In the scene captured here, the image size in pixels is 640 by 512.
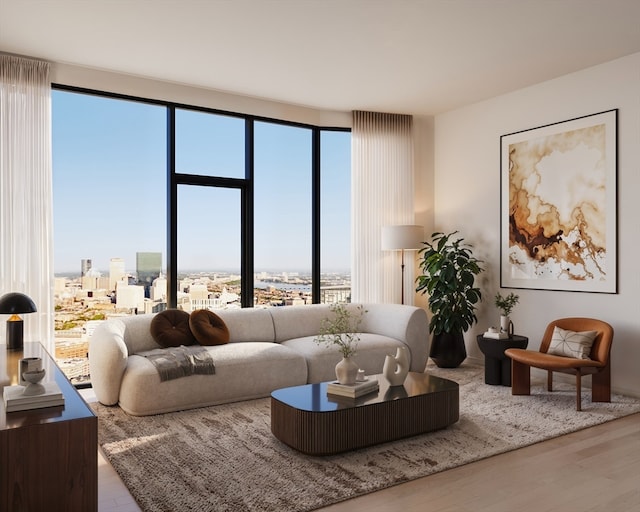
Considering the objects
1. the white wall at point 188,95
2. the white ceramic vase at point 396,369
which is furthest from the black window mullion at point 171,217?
the white ceramic vase at point 396,369

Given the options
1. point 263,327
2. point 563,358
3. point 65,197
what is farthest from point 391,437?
point 65,197

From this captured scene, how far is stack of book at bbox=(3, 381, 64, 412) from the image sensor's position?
218cm

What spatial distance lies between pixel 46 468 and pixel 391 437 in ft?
6.65

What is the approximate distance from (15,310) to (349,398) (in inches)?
91.5

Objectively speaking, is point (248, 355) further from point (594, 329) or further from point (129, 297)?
point (594, 329)

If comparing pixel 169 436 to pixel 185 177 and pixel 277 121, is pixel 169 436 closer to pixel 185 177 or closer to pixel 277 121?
pixel 185 177

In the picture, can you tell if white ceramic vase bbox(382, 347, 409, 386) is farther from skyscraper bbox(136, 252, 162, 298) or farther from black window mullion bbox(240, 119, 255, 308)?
skyscraper bbox(136, 252, 162, 298)

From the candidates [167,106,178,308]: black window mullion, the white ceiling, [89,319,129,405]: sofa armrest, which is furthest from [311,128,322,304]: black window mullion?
[89,319,129,405]: sofa armrest

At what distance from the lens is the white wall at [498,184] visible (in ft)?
15.2

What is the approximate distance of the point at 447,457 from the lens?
3.15 m

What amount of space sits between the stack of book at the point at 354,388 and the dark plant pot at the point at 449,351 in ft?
7.90

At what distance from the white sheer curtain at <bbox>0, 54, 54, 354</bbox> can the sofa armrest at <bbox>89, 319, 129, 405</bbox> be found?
0.73 meters

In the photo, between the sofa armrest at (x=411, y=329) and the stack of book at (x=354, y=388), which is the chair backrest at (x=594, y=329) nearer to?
the sofa armrest at (x=411, y=329)

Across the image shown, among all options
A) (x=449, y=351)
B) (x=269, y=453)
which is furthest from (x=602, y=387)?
(x=269, y=453)
